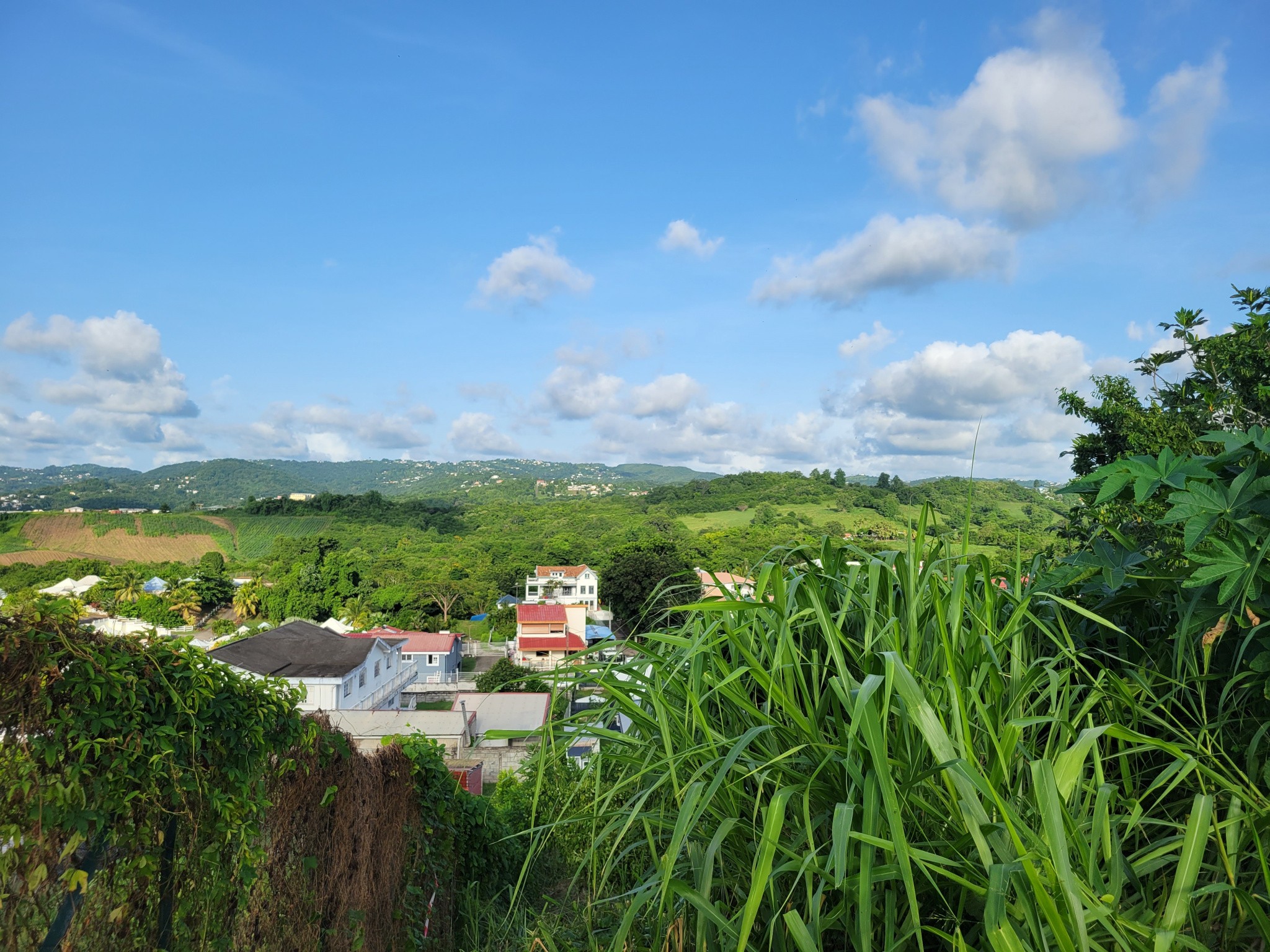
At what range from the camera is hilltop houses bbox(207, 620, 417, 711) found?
1537 centimetres

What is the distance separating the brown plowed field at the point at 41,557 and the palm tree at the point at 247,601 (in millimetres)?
18410

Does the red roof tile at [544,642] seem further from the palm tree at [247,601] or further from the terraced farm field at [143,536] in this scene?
the terraced farm field at [143,536]

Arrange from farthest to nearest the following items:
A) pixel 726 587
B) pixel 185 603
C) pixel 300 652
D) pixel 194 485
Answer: pixel 194 485 < pixel 185 603 < pixel 300 652 < pixel 726 587

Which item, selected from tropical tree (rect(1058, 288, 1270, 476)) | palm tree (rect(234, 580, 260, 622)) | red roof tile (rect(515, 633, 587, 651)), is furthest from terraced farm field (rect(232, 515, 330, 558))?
tropical tree (rect(1058, 288, 1270, 476))

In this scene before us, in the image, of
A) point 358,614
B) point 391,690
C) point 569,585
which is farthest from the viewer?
point 569,585

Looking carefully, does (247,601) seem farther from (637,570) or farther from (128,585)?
(637,570)

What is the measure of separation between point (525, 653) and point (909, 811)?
31.8 meters

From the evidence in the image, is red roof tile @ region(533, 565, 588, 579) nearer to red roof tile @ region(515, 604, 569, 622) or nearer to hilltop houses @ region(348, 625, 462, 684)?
red roof tile @ region(515, 604, 569, 622)

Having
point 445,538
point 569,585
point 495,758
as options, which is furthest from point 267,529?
point 495,758

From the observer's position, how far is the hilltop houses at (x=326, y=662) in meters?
15.4

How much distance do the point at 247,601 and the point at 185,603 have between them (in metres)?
3.24

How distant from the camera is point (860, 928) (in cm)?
76

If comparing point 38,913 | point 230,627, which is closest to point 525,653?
point 230,627

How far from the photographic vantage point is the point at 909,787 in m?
0.90
